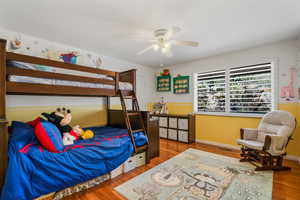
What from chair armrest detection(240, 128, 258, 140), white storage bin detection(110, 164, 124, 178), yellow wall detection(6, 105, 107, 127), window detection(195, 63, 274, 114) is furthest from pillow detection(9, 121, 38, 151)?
window detection(195, 63, 274, 114)

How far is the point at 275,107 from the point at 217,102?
46.5 inches

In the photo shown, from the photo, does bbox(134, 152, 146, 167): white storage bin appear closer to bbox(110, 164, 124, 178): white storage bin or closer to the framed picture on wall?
bbox(110, 164, 124, 178): white storage bin

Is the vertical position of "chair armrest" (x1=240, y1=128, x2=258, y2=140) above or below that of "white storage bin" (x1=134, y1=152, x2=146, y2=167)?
above

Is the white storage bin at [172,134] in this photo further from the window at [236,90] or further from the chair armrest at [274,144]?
the chair armrest at [274,144]

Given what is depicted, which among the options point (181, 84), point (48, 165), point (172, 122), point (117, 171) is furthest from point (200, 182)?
point (181, 84)

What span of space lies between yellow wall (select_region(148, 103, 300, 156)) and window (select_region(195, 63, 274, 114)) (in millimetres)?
221

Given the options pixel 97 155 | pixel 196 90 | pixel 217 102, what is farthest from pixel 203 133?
pixel 97 155

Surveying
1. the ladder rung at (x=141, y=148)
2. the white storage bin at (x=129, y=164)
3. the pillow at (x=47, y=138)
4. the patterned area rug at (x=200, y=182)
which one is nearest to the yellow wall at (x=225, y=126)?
the patterned area rug at (x=200, y=182)

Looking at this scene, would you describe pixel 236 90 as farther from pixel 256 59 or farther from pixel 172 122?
pixel 172 122

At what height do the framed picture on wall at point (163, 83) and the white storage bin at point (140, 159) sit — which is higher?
the framed picture on wall at point (163, 83)

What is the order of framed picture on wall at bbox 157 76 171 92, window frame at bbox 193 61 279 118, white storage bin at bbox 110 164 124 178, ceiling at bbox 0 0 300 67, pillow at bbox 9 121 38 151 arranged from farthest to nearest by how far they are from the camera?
1. framed picture on wall at bbox 157 76 171 92
2. window frame at bbox 193 61 279 118
3. white storage bin at bbox 110 164 124 178
4. ceiling at bbox 0 0 300 67
5. pillow at bbox 9 121 38 151

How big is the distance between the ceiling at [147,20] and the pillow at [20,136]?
1603 millimetres

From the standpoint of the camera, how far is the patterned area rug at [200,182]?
5.50 feet

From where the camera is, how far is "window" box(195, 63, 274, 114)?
3025 millimetres
